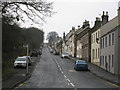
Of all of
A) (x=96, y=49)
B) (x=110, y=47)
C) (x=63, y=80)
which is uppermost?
(x=110, y=47)

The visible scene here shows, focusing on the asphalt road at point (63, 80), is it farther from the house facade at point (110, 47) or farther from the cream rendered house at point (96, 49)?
the cream rendered house at point (96, 49)

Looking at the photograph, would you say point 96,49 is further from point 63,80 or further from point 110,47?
point 63,80

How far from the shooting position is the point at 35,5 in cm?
2789

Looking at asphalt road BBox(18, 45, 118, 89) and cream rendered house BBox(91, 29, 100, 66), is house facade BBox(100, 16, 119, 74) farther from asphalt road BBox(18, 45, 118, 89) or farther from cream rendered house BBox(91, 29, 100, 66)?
cream rendered house BBox(91, 29, 100, 66)

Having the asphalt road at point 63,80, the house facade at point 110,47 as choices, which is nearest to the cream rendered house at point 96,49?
the house facade at point 110,47

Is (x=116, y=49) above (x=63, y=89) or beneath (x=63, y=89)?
above

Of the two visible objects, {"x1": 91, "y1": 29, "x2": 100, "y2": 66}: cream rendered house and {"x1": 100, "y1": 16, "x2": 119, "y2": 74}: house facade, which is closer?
{"x1": 100, "y1": 16, "x2": 119, "y2": 74}: house facade

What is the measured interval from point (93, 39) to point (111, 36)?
21658mm

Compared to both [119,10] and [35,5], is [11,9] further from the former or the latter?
[119,10]

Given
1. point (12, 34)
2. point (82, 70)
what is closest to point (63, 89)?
point (12, 34)

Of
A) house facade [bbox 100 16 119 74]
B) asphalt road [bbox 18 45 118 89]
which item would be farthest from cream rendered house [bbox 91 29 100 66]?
asphalt road [bbox 18 45 118 89]

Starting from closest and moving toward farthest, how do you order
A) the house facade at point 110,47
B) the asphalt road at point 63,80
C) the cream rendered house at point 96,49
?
the asphalt road at point 63,80 → the house facade at point 110,47 → the cream rendered house at point 96,49

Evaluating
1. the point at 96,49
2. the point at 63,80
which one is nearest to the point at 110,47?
the point at 63,80

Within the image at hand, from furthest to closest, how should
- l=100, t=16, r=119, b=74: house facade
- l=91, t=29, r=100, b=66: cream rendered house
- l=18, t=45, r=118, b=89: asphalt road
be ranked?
l=91, t=29, r=100, b=66: cream rendered house < l=100, t=16, r=119, b=74: house facade < l=18, t=45, r=118, b=89: asphalt road
